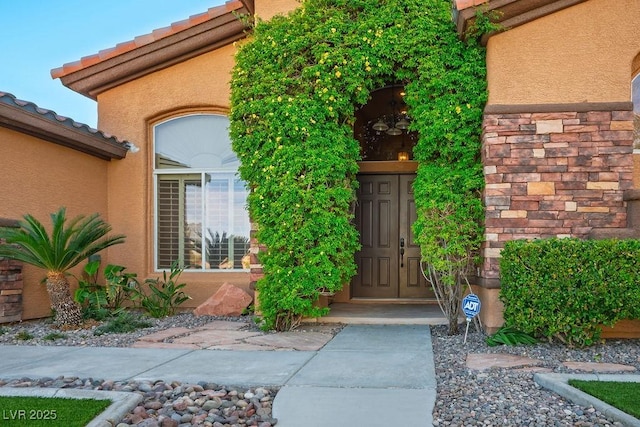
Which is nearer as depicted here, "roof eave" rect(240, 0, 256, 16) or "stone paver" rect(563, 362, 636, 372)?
"stone paver" rect(563, 362, 636, 372)

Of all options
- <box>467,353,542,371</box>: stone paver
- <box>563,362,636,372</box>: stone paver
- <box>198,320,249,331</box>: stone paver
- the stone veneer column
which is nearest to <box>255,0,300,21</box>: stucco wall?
the stone veneer column

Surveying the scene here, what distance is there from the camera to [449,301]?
6.88 m

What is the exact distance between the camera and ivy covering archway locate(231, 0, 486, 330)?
6.91 metres

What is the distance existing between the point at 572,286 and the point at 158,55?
23.7 ft

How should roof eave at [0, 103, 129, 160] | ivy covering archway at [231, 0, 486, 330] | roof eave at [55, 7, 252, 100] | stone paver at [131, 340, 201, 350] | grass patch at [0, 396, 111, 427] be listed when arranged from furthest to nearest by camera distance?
1. roof eave at [55, 7, 252, 100]
2. roof eave at [0, 103, 129, 160]
3. ivy covering archway at [231, 0, 486, 330]
4. stone paver at [131, 340, 201, 350]
5. grass patch at [0, 396, 111, 427]

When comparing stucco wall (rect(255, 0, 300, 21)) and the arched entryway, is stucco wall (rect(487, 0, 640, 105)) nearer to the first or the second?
stucco wall (rect(255, 0, 300, 21))

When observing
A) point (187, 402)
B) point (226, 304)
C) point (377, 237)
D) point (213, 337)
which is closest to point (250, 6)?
point (377, 237)

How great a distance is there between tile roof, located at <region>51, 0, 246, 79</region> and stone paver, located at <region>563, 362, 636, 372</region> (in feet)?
22.5

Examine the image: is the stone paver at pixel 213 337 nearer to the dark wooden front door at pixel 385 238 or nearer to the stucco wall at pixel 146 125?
the stucco wall at pixel 146 125

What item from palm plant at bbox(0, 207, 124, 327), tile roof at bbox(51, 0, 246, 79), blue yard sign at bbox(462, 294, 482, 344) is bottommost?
blue yard sign at bbox(462, 294, 482, 344)

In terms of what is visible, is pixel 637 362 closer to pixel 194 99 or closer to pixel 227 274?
pixel 227 274

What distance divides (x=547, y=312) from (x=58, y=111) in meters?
7.54

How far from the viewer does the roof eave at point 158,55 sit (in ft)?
29.5

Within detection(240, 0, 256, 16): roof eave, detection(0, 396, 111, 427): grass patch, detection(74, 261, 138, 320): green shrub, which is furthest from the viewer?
detection(74, 261, 138, 320): green shrub
